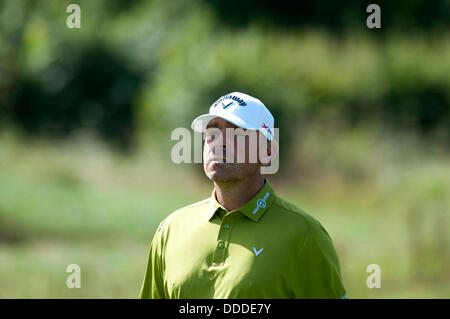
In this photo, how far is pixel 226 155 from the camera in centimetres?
389

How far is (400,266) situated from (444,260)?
702 mm

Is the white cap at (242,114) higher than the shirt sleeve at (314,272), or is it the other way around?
the white cap at (242,114)

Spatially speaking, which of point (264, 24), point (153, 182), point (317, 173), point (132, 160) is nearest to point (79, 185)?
point (153, 182)

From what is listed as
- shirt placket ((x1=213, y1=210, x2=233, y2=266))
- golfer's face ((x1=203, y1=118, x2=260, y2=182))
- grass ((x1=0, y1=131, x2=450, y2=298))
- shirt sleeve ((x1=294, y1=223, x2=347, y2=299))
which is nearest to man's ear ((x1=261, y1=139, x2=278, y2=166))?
golfer's face ((x1=203, y1=118, x2=260, y2=182))

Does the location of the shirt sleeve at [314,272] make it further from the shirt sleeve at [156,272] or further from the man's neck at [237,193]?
the shirt sleeve at [156,272]

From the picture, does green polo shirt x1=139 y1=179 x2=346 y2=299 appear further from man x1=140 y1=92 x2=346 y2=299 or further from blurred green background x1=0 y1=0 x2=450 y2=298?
blurred green background x1=0 y1=0 x2=450 y2=298

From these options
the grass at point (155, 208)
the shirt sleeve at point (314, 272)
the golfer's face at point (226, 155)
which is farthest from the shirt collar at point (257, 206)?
the grass at point (155, 208)

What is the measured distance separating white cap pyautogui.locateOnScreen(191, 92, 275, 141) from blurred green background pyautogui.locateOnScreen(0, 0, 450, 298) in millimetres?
6627

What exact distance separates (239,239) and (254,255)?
14 centimetres

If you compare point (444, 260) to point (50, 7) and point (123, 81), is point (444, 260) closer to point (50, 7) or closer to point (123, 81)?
point (50, 7)

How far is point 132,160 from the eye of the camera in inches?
750

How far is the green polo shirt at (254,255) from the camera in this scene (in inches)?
144

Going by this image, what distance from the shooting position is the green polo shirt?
3656 millimetres

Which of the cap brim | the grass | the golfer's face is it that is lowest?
the grass
